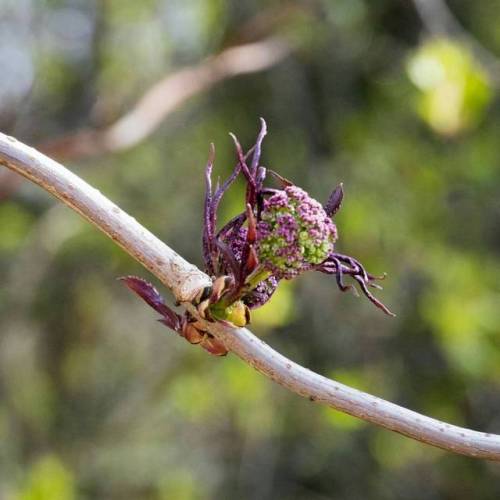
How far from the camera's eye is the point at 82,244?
2830 mm

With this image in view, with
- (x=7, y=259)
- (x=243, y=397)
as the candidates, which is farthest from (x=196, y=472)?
(x=7, y=259)

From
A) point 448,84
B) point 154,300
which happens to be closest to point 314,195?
point 448,84

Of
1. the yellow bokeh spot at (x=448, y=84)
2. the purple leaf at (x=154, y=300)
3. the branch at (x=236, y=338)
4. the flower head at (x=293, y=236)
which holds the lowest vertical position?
the yellow bokeh spot at (x=448, y=84)

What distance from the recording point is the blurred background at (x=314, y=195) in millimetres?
2482

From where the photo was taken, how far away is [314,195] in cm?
251

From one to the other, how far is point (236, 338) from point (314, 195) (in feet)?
6.24

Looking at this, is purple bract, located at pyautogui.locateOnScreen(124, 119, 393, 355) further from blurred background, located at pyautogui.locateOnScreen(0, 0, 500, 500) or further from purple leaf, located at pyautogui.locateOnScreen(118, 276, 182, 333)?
blurred background, located at pyautogui.locateOnScreen(0, 0, 500, 500)

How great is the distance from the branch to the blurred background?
1598mm

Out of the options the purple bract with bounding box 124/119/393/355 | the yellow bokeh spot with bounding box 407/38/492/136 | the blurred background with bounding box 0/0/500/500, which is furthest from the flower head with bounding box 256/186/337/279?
the blurred background with bounding box 0/0/500/500

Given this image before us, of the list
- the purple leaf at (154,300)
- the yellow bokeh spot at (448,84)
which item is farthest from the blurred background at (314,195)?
the purple leaf at (154,300)

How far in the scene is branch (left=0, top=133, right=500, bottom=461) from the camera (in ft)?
2.03

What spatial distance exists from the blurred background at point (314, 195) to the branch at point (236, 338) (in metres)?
1.60

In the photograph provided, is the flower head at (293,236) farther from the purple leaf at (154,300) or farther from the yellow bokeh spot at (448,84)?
the yellow bokeh spot at (448,84)

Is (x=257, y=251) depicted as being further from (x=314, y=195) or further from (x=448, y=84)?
(x=314, y=195)
